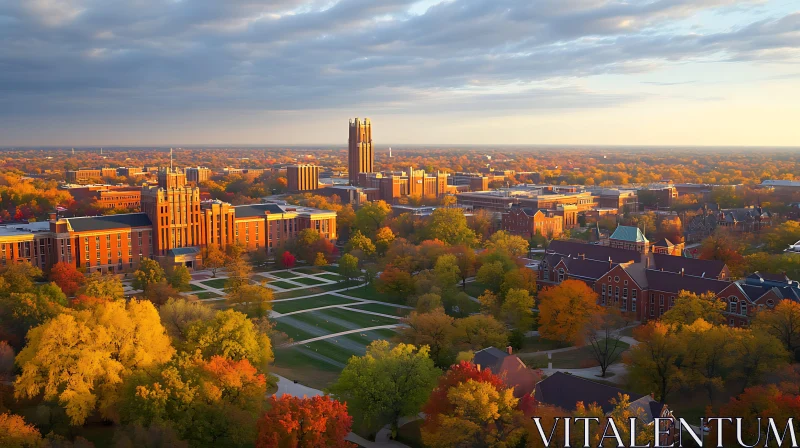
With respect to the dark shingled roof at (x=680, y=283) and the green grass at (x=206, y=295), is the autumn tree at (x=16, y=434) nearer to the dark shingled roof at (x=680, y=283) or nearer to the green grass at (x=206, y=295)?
the green grass at (x=206, y=295)

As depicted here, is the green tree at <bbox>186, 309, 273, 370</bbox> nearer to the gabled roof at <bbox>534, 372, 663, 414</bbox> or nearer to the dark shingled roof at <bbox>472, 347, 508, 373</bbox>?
the dark shingled roof at <bbox>472, 347, 508, 373</bbox>

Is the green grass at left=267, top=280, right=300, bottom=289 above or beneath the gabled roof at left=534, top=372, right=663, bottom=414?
beneath

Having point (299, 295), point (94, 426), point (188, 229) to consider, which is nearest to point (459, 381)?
point (94, 426)

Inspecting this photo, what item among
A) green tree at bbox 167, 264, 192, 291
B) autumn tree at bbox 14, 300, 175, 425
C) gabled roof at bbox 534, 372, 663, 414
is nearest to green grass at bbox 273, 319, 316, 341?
green tree at bbox 167, 264, 192, 291

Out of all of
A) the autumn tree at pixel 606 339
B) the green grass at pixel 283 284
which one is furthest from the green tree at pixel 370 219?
the autumn tree at pixel 606 339

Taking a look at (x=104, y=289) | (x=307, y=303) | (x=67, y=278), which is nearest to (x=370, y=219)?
(x=307, y=303)

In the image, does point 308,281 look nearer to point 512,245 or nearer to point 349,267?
point 349,267

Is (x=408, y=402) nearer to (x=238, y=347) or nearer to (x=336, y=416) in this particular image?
(x=336, y=416)
